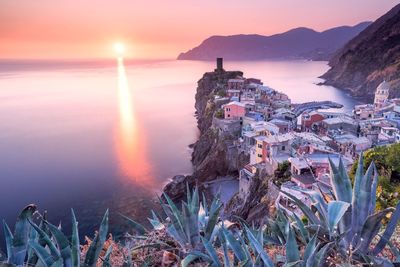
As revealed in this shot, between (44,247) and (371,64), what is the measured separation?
248 feet

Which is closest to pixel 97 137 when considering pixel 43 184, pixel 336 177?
pixel 43 184

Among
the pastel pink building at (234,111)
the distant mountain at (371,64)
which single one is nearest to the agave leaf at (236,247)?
the pastel pink building at (234,111)

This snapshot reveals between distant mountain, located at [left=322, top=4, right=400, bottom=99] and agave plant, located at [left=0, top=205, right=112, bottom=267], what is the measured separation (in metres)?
56.5

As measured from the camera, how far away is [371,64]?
220 feet

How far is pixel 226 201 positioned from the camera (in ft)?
61.6

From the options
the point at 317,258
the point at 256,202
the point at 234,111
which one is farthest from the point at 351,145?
the point at 317,258

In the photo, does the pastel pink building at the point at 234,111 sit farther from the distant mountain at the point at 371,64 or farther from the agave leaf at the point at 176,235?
the distant mountain at the point at 371,64

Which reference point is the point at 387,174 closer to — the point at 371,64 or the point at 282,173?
the point at 282,173

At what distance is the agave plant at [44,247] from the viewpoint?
2270mm

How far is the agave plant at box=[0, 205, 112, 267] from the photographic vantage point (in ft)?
7.45

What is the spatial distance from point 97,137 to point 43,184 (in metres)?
13.2

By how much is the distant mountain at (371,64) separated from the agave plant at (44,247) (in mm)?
56507

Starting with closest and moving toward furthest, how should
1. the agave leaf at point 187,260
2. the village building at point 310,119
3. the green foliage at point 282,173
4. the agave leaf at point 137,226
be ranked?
the agave leaf at point 187,260
the agave leaf at point 137,226
the green foliage at point 282,173
the village building at point 310,119

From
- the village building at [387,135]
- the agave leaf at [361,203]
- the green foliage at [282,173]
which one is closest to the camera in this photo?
the agave leaf at [361,203]
